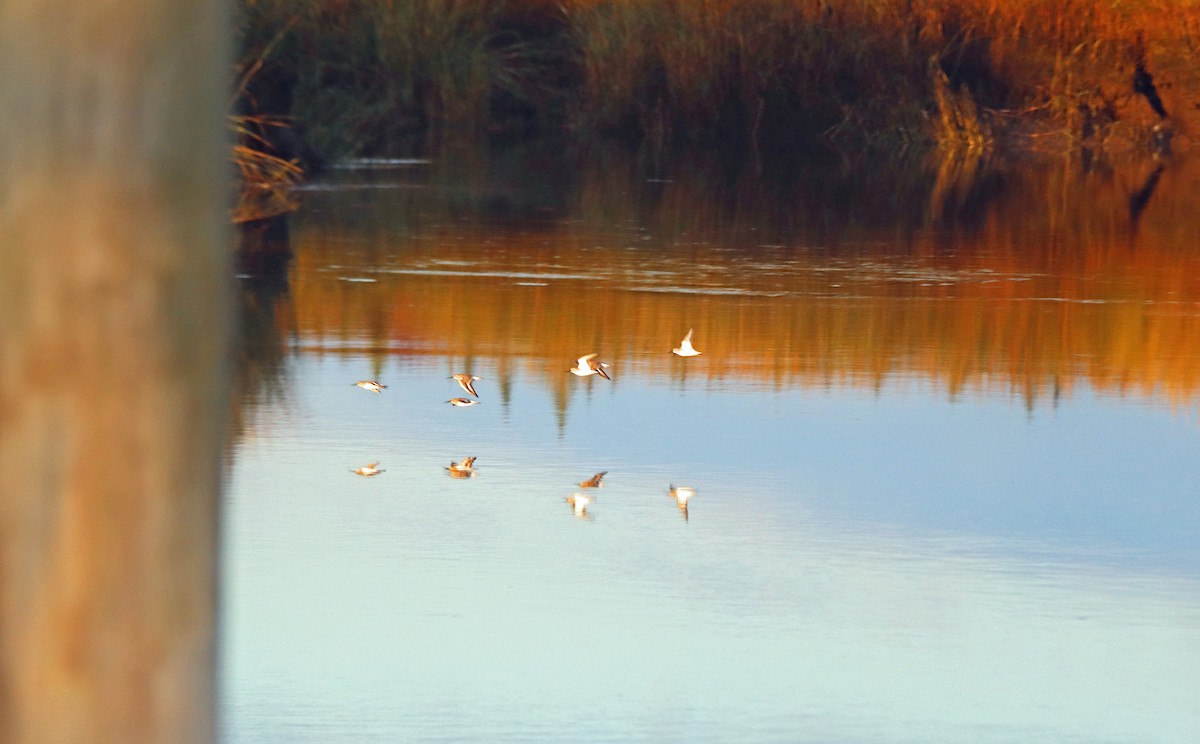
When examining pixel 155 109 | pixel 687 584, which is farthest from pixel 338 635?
pixel 155 109

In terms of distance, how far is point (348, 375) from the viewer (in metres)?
6.28

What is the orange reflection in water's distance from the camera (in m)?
6.72

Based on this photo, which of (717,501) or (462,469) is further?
(462,469)

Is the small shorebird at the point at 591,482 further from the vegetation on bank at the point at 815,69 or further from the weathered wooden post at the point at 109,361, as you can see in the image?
the vegetation on bank at the point at 815,69

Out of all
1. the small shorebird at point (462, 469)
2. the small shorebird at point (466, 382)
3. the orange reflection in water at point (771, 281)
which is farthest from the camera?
the orange reflection in water at point (771, 281)

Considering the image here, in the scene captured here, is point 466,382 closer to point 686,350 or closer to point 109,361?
point 686,350

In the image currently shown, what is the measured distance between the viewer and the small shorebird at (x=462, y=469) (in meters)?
4.93

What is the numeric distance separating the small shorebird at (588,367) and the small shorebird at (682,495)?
108 cm

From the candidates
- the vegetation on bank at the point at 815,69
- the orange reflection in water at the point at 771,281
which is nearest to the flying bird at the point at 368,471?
the orange reflection in water at the point at 771,281

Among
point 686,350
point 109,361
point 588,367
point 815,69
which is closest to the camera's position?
point 109,361

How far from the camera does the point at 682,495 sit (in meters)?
4.79

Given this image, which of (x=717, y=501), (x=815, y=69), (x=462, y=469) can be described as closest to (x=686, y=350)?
(x=462, y=469)

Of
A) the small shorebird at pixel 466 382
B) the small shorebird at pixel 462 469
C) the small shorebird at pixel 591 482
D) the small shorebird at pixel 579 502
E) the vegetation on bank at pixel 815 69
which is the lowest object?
the small shorebird at pixel 579 502

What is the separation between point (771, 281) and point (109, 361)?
750 cm
